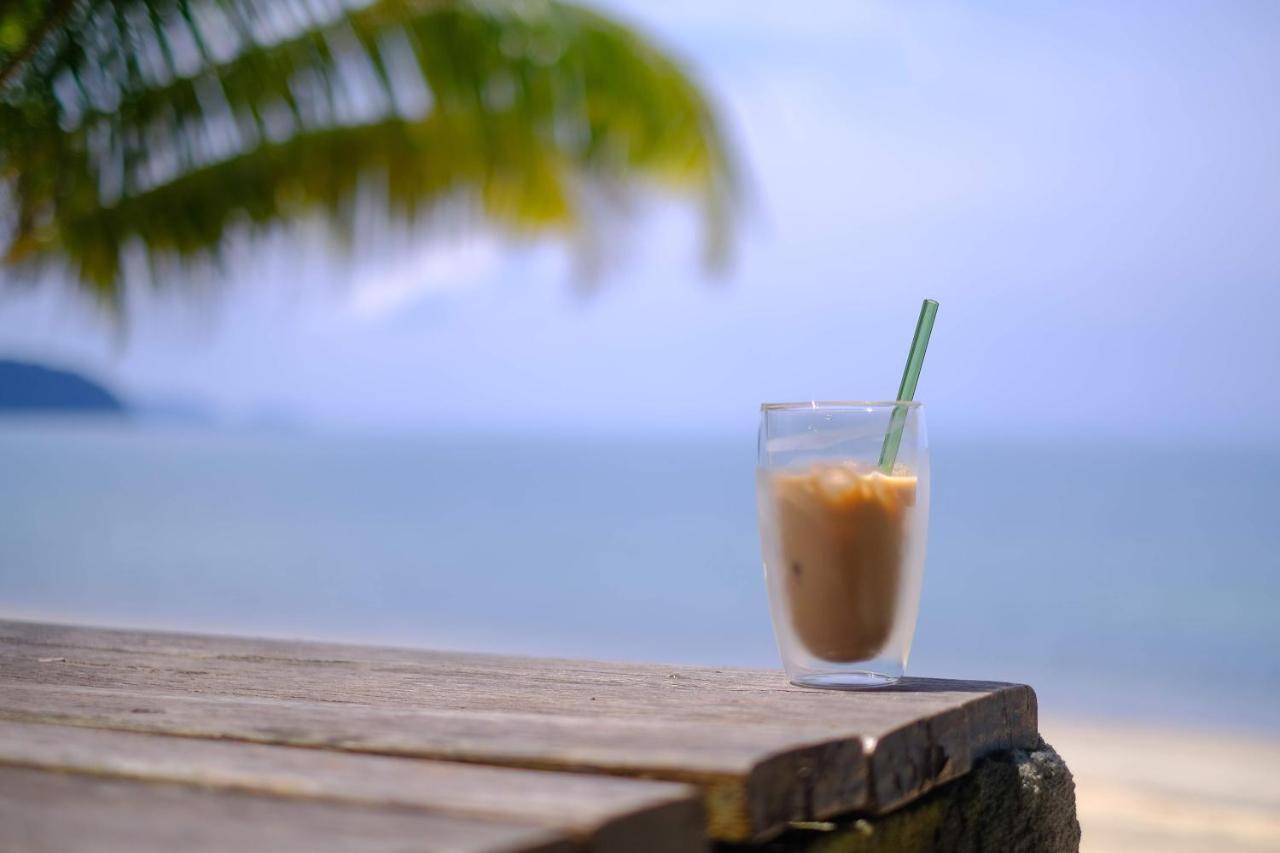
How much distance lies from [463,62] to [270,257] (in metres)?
1.57

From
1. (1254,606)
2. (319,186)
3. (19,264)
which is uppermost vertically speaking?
(319,186)

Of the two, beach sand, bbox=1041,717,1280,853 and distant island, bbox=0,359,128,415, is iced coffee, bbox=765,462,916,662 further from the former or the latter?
distant island, bbox=0,359,128,415

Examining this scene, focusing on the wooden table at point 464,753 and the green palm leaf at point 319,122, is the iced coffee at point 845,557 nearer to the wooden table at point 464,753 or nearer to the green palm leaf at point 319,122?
the wooden table at point 464,753

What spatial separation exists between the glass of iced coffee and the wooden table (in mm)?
53

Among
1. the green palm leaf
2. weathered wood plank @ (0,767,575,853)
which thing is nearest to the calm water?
the green palm leaf

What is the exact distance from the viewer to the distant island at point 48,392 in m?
8.39

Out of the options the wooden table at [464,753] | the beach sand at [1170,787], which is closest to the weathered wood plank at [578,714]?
the wooden table at [464,753]

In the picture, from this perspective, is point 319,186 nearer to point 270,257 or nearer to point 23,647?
point 270,257

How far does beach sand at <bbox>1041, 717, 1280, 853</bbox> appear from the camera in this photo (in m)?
5.72

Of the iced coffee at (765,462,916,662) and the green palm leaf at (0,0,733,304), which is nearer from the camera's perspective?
the iced coffee at (765,462,916,662)

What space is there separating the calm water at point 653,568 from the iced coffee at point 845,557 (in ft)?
17.5

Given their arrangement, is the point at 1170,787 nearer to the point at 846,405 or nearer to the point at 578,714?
the point at 846,405

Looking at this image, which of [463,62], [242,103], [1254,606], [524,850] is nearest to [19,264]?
[242,103]

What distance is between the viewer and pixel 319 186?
5691 mm
